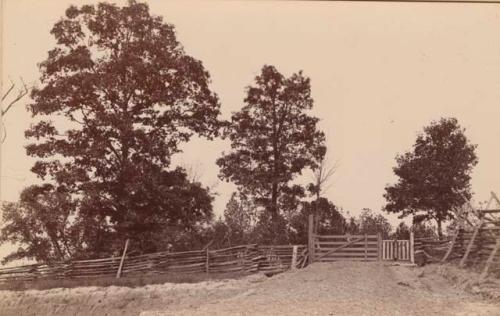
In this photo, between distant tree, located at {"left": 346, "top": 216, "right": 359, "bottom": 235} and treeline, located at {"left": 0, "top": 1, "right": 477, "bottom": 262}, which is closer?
treeline, located at {"left": 0, "top": 1, "right": 477, "bottom": 262}

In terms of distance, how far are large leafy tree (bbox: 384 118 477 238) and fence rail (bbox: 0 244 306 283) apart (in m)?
19.3

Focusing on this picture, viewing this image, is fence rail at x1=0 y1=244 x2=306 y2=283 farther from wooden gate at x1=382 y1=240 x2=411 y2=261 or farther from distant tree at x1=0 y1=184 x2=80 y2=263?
wooden gate at x1=382 y1=240 x2=411 y2=261

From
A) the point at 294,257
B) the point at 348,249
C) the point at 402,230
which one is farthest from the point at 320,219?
the point at 294,257

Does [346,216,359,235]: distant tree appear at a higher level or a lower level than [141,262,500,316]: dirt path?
higher

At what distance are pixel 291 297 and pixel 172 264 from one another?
488 inches

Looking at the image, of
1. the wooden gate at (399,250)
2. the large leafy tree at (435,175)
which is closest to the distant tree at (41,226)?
the wooden gate at (399,250)

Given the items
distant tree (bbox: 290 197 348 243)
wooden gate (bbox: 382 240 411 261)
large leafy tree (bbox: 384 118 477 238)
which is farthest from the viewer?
large leafy tree (bbox: 384 118 477 238)

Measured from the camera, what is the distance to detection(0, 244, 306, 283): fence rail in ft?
93.1

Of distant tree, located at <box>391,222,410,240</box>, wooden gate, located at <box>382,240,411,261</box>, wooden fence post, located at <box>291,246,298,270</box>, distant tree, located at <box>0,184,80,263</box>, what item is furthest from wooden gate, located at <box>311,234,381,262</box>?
distant tree, located at <box>391,222,410,240</box>

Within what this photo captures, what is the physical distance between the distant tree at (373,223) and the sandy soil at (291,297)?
24.0 metres

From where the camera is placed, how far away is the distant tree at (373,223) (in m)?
50.4

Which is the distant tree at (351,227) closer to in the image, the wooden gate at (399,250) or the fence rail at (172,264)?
the wooden gate at (399,250)

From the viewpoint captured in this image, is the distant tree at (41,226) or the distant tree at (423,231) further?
the distant tree at (423,231)

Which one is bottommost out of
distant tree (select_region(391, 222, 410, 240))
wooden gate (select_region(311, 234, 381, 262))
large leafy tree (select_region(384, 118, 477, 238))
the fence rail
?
the fence rail
